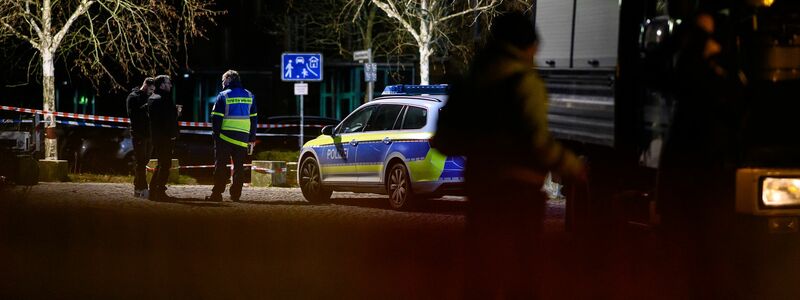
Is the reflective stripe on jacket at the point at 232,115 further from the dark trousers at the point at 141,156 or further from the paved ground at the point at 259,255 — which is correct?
the dark trousers at the point at 141,156

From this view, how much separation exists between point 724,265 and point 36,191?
45.8ft

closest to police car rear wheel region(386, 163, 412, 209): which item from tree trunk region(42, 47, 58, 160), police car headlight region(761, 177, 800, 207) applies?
tree trunk region(42, 47, 58, 160)

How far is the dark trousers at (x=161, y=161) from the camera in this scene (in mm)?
17562

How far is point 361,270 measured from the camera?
9.83 m

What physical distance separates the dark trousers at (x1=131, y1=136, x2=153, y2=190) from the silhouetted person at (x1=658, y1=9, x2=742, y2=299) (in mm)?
11914

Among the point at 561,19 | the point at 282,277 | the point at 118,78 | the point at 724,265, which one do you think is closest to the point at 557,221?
the point at 561,19

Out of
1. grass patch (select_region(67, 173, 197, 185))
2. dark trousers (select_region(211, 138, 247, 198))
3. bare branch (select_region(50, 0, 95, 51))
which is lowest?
grass patch (select_region(67, 173, 197, 185))

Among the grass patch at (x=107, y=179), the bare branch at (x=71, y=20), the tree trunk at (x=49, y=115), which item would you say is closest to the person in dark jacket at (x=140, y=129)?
the grass patch at (x=107, y=179)

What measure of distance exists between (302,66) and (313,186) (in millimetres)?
6393

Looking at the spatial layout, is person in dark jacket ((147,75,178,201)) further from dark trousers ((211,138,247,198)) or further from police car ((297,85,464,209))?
police car ((297,85,464,209))

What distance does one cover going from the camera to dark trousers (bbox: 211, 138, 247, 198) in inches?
679

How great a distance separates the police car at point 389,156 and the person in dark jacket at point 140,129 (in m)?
2.18

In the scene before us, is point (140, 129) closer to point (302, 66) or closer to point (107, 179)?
point (107, 179)

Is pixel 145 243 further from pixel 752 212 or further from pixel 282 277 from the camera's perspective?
pixel 752 212
